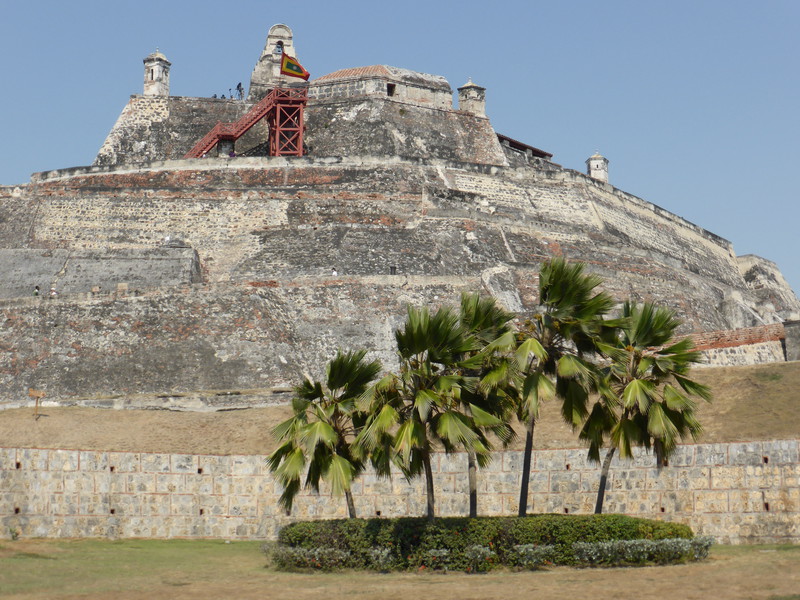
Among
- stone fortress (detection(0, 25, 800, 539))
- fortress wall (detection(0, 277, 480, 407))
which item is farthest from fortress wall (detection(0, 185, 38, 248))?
fortress wall (detection(0, 277, 480, 407))

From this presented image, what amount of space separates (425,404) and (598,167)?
41.3 metres

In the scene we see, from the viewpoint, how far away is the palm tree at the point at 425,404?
20.8m

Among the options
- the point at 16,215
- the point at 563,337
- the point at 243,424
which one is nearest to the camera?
the point at 563,337

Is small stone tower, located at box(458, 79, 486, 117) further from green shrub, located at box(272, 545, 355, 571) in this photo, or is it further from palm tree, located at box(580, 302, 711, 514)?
green shrub, located at box(272, 545, 355, 571)

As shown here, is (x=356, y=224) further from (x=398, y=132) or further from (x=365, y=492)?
(x=365, y=492)

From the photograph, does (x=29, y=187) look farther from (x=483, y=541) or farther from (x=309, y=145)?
(x=483, y=541)

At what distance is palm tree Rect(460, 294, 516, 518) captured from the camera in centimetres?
2145

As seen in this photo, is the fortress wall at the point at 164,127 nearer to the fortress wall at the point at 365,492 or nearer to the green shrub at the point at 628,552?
the fortress wall at the point at 365,492

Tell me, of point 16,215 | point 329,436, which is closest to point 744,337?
point 329,436

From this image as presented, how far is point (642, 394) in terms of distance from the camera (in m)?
21.5

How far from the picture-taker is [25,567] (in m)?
21.2

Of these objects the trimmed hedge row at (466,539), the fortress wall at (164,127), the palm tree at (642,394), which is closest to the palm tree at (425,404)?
the trimmed hedge row at (466,539)

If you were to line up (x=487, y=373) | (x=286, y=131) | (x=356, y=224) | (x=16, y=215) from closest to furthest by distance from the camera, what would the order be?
(x=487, y=373) → (x=356, y=224) → (x=16, y=215) → (x=286, y=131)

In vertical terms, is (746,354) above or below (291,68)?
below
